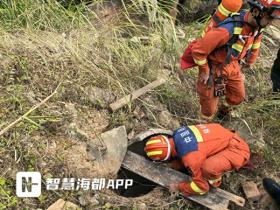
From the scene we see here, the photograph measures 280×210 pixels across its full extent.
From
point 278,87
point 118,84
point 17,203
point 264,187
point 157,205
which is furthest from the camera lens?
point 278,87

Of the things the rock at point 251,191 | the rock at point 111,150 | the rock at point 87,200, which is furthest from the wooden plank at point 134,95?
the rock at point 251,191

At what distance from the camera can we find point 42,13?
4664 mm

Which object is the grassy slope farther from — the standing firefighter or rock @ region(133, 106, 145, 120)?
the standing firefighter

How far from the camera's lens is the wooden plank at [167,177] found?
390 centimetres

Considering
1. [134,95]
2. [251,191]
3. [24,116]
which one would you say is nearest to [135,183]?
[134,95]

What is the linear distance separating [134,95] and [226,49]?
3.03ft

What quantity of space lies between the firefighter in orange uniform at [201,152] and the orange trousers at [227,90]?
38cm

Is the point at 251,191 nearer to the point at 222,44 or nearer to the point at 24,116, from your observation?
the point at 222,44

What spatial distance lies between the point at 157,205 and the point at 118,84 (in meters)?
1.17

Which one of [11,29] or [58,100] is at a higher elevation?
[11,29]

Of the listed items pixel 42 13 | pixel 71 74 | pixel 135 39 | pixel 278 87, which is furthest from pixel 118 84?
pixel 278 87

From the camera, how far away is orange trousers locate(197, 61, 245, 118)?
4.20m

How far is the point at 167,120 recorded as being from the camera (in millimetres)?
4480

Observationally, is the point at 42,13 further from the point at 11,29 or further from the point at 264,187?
the point at 264,187
